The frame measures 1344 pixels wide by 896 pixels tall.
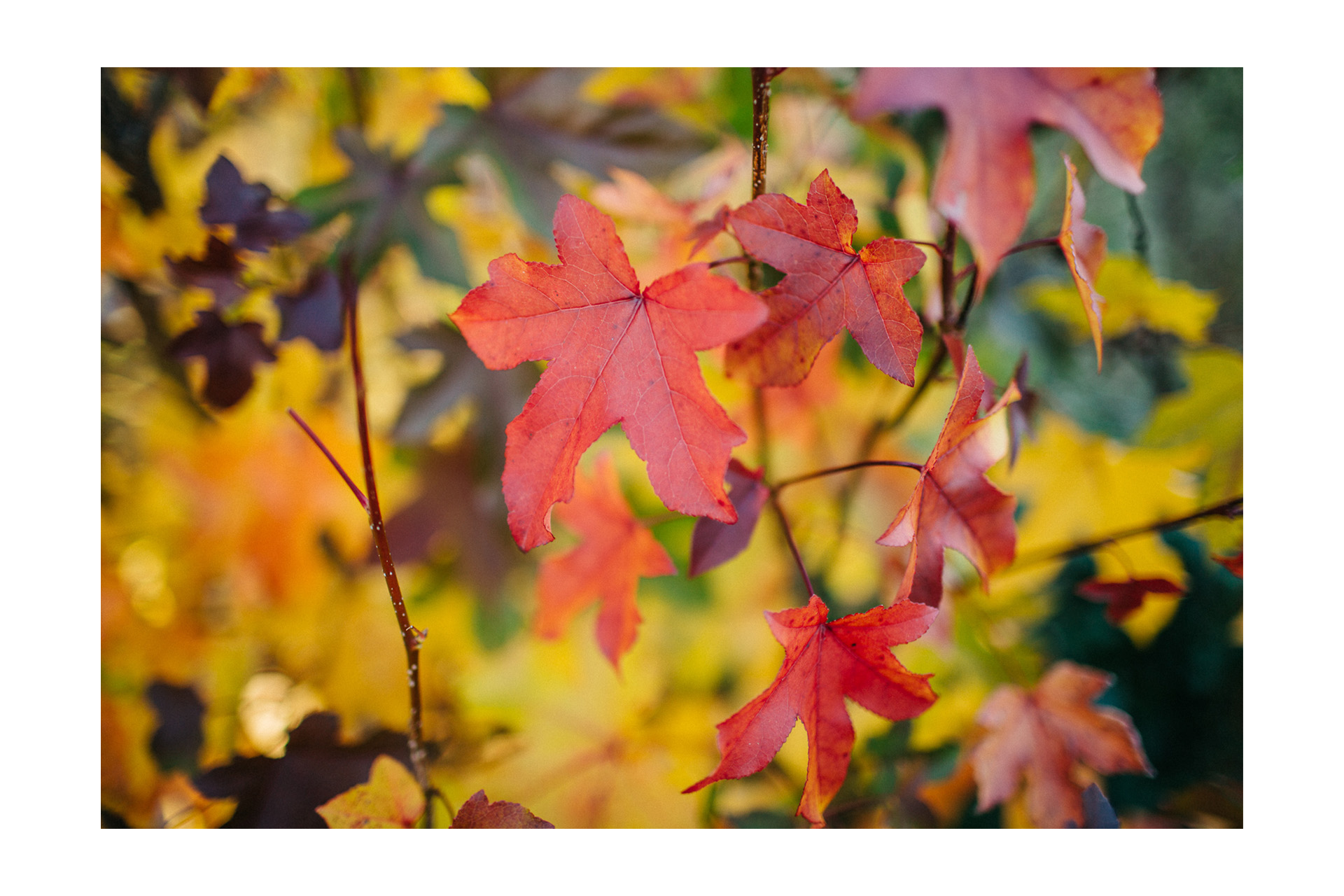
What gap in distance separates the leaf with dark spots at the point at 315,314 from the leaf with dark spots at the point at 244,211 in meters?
0.05

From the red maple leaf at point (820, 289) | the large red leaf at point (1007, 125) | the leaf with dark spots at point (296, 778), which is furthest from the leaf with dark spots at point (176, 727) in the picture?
the large red leaf at point (1007, 125)

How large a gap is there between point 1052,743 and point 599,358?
62 cm

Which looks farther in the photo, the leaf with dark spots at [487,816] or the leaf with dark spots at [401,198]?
the leaf with dark spots at [401,198]

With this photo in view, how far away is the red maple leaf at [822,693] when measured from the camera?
1.43 ft

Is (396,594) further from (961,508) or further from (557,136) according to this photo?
(557,136)

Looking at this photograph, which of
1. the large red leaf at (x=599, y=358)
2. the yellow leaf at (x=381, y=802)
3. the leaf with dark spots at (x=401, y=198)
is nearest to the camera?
the large red leaf at (x=599, y=358)

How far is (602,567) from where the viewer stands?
638 mm

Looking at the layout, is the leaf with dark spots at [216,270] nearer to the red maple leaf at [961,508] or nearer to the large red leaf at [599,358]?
the large red leaf at [599,358]

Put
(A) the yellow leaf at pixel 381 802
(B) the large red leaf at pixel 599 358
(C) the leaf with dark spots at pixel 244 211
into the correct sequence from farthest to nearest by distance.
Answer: (C) the leaf with dark spots at pixel 244 211 < (A) the yellow leaf at pixel 381 802 < (B) the large red leaf at pixel 599 358

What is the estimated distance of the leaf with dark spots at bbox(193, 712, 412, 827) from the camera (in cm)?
59

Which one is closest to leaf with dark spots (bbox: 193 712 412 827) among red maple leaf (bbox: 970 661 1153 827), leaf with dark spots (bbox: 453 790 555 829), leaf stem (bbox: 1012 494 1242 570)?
leaf with dark spots (bbox: 453 790 555 829)
